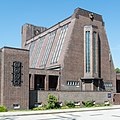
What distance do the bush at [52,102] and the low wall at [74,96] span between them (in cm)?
115

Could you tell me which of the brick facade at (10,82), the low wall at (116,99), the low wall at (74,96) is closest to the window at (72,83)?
the low wall at (74,96)

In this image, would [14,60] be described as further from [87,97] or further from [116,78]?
[116,78]

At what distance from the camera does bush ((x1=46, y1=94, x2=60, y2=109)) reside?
32675 millimetres

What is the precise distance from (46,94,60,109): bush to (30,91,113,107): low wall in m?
1.15

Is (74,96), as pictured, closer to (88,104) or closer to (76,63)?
(88,104)

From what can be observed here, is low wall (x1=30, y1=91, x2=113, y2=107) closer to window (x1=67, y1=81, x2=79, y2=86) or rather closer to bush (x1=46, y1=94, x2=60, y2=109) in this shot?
bush (x1=46, y1=94, x2=60, y2=109)

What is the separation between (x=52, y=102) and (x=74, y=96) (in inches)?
226

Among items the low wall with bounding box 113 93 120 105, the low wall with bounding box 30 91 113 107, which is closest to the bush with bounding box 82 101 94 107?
the low wall with bounding box 30 91 113 107

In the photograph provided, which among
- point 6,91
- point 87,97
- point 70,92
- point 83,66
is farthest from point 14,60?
point 83,66

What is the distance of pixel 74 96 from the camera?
37.8 meters

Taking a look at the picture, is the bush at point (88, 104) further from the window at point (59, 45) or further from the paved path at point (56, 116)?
the window at point (59, 45)

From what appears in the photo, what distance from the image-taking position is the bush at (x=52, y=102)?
107 feet

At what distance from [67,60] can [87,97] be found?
979 centimetres

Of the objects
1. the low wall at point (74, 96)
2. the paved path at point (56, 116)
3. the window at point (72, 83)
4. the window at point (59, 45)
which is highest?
the window at point (59, 45)
